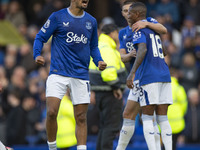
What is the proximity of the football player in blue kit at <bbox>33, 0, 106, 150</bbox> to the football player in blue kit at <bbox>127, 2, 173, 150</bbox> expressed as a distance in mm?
616

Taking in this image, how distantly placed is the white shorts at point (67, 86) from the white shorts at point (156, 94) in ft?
2.96

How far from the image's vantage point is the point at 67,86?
798cm

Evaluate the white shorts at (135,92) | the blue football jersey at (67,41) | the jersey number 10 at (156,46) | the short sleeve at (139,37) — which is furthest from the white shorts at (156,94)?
the blue football jersey at (67,41)

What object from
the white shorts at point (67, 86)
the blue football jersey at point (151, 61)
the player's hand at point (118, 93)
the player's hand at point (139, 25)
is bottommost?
the player's hand at point (118, 93)

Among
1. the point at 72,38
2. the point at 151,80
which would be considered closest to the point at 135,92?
the point at 151,80

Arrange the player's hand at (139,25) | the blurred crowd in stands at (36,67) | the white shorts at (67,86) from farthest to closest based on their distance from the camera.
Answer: the blurred crowd in stands at (36,67) → the player's hand at (139,25) → the white shorts at (67,86)

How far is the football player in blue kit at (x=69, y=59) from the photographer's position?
25.7ft

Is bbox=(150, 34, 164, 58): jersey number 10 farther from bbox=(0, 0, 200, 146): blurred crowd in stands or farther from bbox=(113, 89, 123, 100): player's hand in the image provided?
bbox=(0, 0, 200, 146): blurred crowd in stands

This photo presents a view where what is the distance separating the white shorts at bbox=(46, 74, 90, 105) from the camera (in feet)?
25.6

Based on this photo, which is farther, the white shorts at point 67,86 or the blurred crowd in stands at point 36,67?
the blurred crowd in stands at point 36,67

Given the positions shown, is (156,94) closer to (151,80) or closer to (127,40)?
(151,80)

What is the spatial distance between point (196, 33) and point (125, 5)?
23.4 ft

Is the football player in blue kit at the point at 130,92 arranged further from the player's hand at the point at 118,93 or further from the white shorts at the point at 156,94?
the player's hand at the point at 118,93

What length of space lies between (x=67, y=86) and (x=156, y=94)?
1385mm
